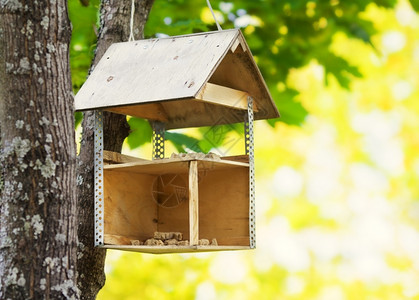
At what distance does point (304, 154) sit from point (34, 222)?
5.15 metres

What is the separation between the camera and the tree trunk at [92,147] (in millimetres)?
2293

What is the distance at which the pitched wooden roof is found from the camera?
2064 millimetres

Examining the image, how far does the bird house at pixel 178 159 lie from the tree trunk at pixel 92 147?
61 mm

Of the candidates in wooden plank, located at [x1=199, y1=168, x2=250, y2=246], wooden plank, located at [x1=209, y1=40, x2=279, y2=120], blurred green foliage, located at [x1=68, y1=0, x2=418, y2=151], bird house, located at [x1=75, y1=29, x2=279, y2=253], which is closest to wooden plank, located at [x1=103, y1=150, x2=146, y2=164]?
bird house, located at [x1=75, y1=29, x2=279, y2=253]

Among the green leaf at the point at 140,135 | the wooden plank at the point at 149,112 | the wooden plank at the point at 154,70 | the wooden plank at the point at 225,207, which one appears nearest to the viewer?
the wooden plank at the point at 154,70

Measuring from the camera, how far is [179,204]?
8.27 feet

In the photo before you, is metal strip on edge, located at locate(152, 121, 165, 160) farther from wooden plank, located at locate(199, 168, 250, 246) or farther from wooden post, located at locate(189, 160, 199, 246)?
wooden post, located at locate(189, 160, 199, 246)

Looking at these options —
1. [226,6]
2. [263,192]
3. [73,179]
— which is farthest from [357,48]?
[73,179]

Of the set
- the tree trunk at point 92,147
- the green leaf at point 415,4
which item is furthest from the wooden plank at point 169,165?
the green leaf at point 415,4

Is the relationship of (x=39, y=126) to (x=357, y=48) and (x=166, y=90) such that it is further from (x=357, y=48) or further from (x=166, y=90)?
(x=357, y=48)

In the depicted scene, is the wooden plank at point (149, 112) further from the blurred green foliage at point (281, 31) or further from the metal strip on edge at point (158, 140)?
the blurred green foliage at point (281, 31)

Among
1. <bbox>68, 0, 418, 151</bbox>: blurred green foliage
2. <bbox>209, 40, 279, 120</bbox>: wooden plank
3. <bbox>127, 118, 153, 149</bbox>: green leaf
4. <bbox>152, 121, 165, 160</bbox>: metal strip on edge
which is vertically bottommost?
<bbox>152, 121, 165, 160</bbox>: metal strip on edge

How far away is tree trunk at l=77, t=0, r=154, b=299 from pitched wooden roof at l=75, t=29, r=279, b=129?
0.28 feet

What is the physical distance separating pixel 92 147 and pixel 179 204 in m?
0.36
